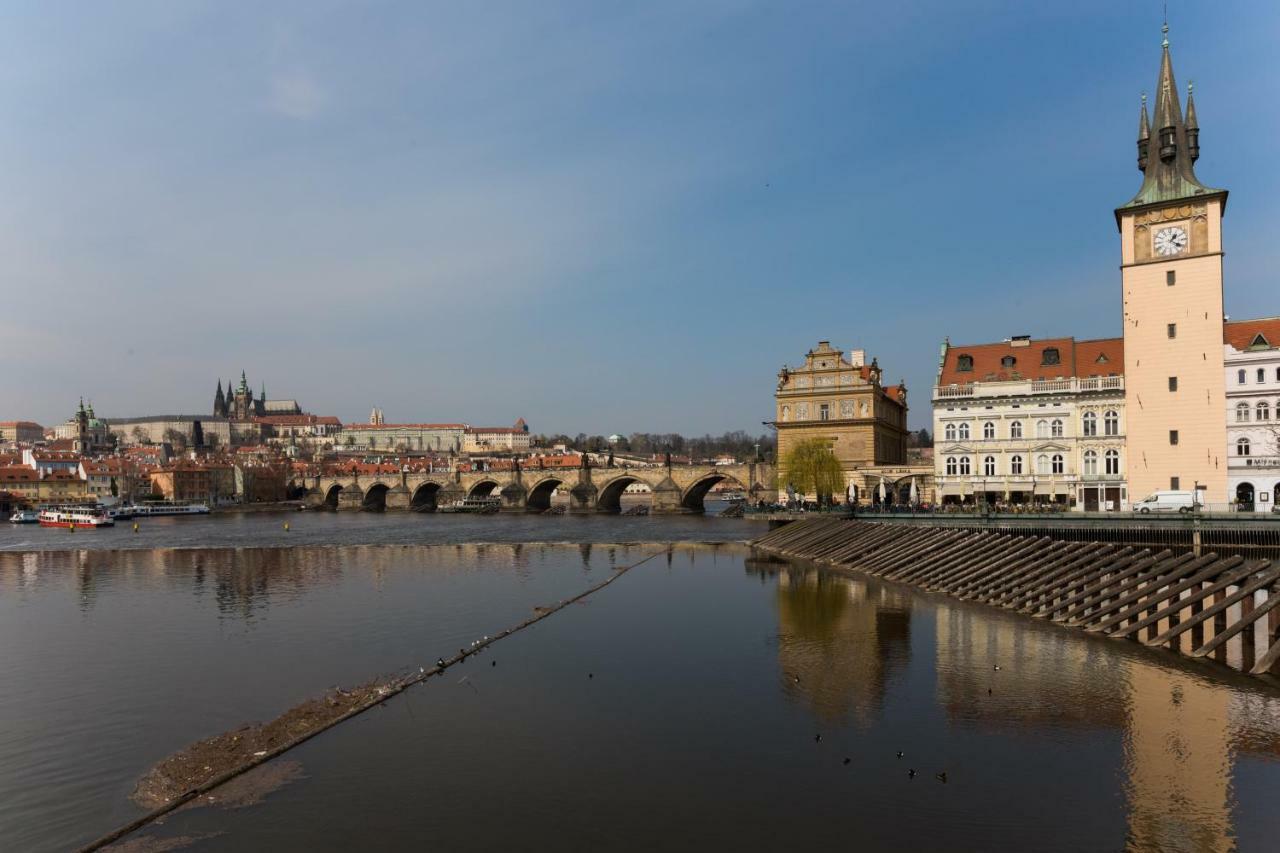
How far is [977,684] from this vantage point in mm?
19297

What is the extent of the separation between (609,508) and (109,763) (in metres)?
102

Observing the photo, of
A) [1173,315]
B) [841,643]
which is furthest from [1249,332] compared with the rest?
[841,643]

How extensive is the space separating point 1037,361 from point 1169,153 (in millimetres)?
15389

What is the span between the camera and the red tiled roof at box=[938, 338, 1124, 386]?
56.6 meters

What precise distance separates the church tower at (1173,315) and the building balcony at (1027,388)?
5.01 meters

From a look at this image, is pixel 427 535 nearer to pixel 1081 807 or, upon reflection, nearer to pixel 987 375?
pixel 987 375

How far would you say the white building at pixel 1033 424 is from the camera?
53.9 metres

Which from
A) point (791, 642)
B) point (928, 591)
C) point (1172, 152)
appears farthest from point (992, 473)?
point (791, 642)

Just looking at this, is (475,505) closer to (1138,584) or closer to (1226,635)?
(1138,584)

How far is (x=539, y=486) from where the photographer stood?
121312 millimetres

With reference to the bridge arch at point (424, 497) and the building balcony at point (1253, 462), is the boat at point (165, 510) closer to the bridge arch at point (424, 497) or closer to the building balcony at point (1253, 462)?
the bridge arch at point (424, 497)

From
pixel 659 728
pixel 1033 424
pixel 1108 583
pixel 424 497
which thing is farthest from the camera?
pixel 424 497

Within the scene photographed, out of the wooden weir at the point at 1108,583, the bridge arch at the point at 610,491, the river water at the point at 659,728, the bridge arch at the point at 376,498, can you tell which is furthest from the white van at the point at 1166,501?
the bridge arch at the point at 376,498

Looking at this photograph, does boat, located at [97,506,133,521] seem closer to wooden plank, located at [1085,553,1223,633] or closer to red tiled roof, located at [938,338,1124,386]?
red tiled roof, located at [938,338,1124,386]
